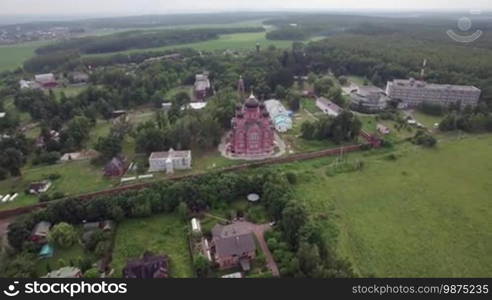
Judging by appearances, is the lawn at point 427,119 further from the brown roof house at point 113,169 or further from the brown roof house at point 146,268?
the brown roof house at point 146,268

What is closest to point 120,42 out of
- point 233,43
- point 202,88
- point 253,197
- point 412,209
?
point 233,43

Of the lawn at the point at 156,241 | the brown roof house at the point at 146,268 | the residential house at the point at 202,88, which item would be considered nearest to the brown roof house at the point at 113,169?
the lawn at the point at 156,241

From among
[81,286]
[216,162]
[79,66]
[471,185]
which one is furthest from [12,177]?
[79,66]

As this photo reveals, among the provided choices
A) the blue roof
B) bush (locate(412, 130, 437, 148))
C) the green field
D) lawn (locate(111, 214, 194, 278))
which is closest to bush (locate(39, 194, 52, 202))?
the blue roof

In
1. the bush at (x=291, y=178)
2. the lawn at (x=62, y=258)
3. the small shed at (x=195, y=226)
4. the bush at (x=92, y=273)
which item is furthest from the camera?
the bush at (x=291, y=178)

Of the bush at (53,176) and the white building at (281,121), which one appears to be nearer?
the bush at (53,176)

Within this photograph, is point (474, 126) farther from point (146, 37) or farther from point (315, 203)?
point (146, 37)

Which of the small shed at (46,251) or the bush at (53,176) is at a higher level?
the bush at (53,176)
